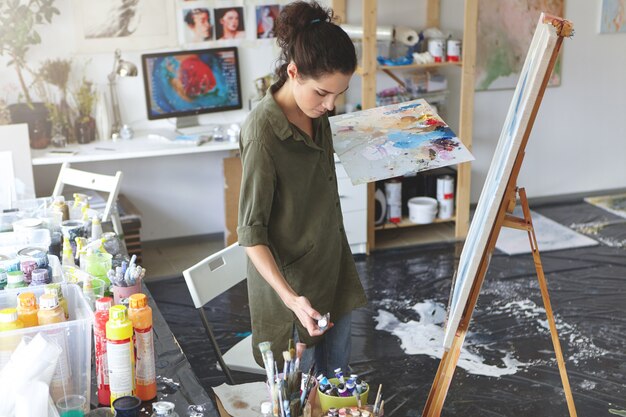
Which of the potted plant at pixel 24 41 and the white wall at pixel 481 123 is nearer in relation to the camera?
the potted plant at pixel 24 41

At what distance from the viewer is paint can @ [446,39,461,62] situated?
15.3 feet

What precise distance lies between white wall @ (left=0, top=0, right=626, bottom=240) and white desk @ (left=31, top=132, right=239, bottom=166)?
0.29 m

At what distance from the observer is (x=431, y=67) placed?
16.5ft

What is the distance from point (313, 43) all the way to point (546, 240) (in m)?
3.40

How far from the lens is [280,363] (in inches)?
84.0

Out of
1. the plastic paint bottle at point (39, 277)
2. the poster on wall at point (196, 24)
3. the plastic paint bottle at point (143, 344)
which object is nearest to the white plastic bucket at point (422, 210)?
the poster on wall at point (196, 24)

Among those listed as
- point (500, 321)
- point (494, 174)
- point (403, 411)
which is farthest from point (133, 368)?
point (500, 321)

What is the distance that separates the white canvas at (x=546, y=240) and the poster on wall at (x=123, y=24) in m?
2.40

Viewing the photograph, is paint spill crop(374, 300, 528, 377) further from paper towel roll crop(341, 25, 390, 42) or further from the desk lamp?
the desk lamp

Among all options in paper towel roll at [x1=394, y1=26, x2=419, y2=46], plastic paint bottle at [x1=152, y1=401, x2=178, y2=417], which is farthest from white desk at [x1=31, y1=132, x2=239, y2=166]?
plastic paint bottle at [x1=152, y1=401, x2=178, y2=417]

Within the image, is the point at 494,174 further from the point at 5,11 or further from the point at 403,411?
the point at 5,11

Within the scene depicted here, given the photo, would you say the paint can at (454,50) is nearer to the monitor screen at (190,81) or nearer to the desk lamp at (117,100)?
the monitor screen at (190,81)

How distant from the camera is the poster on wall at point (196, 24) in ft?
15.2

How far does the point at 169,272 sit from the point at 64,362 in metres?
2.88
